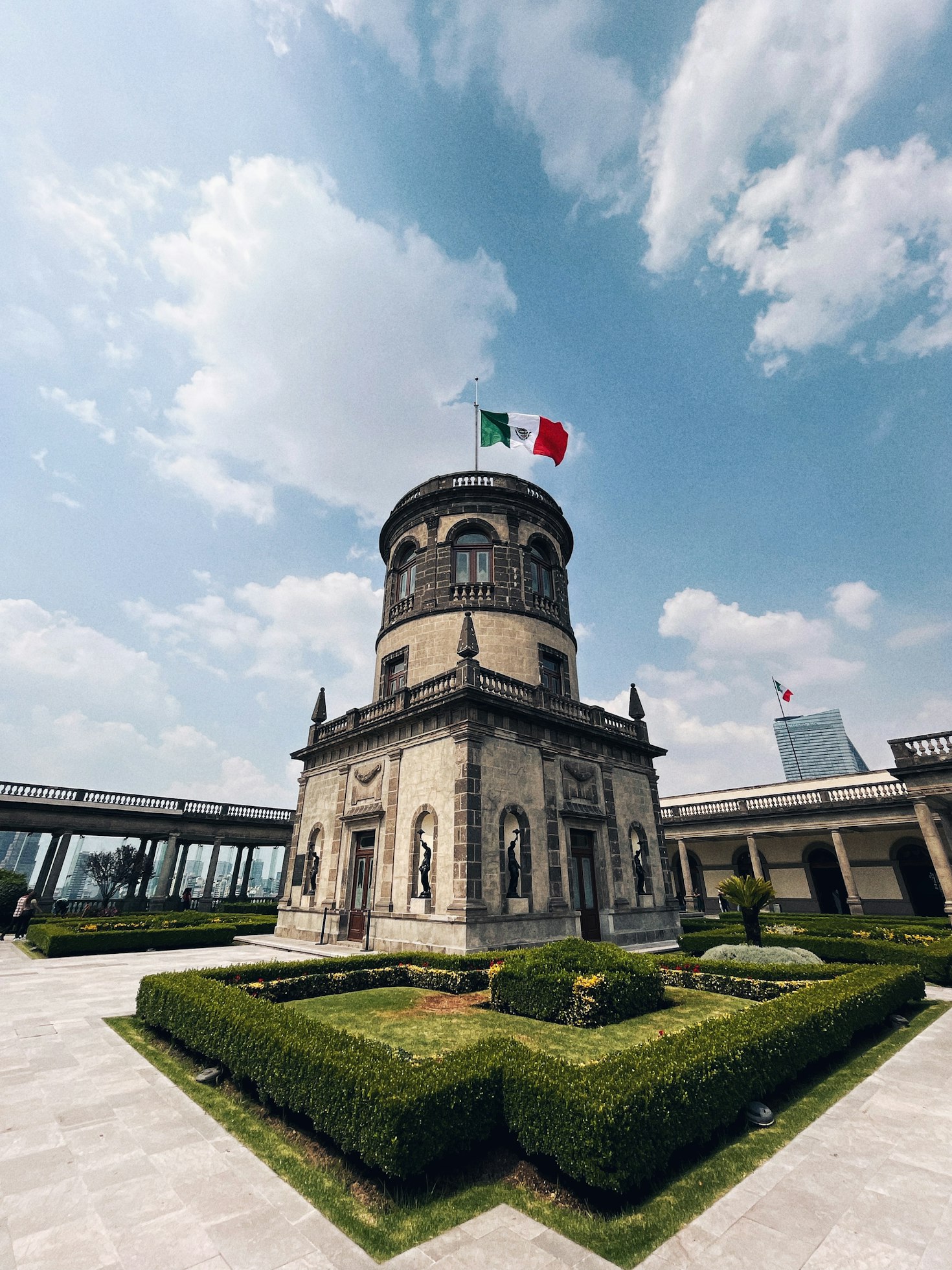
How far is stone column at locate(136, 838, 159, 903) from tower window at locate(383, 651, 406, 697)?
79.1ft

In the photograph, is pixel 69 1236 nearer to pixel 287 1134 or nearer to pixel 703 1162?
pixel 287 1134

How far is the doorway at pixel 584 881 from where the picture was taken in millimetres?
20578

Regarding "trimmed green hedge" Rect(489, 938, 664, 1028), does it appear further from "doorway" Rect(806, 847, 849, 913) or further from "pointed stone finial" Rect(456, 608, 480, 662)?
"doorway" Rect(806, 847, 849, 913)

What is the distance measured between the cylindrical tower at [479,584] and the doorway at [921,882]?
2490 cm

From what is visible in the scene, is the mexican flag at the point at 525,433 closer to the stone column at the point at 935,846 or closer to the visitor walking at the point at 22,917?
the stone column at the point at 935,846

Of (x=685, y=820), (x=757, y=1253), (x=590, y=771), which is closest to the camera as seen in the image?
(x=757, y=1253)

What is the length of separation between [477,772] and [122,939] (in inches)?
589

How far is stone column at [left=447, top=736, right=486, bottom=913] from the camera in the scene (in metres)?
16.7

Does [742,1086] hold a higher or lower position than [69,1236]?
higher

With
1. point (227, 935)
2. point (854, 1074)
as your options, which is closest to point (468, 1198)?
point (854, 1074)

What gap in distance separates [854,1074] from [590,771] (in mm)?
14493

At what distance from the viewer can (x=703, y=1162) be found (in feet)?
18.4

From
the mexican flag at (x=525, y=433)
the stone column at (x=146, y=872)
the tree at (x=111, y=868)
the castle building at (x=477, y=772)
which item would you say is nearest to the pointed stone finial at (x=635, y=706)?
the castle building at (x=477, y=772)

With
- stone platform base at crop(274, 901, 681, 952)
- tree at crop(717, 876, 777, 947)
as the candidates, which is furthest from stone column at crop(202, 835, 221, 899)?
tree at crop(717, 876, 777, 947)
